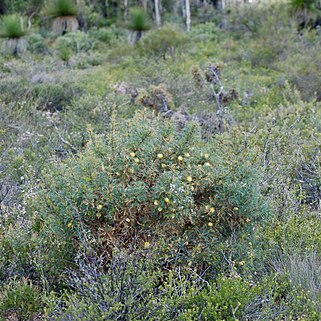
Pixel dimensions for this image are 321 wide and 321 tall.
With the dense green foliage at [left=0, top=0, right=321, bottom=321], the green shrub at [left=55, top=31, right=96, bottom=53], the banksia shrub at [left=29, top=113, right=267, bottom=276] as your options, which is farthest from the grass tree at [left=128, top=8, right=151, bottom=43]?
the banksia shrub at [left=29, top=113, right=267, bottom=276]

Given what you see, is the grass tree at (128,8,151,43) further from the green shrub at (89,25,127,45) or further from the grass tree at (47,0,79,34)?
the green shrub at (89,25,127,45)

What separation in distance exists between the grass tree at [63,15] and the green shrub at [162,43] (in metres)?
3.48

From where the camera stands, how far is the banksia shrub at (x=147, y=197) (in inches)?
137

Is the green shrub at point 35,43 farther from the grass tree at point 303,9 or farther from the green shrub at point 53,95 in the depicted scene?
the grass tree at point 303,9

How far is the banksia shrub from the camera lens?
11.4 feet

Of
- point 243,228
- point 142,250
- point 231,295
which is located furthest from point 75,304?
point 243,228

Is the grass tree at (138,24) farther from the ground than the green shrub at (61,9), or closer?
closer

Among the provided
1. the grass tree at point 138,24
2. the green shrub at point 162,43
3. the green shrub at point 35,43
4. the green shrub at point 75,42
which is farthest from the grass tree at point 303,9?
the green shrub at point 35,43

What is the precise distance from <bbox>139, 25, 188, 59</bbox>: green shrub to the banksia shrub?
11.8 meters

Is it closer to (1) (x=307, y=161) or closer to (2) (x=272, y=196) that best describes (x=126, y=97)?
(1) (x=307, y=161)

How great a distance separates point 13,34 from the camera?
15109 mm

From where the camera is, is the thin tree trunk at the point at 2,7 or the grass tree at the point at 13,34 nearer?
the grass tree at the point at 13,34

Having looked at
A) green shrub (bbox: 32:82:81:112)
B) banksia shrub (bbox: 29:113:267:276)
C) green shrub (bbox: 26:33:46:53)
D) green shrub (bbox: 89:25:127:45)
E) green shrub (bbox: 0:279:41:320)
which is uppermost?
banksia shrub (bbox: 29:113:267:276)

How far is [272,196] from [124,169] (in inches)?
54.6
